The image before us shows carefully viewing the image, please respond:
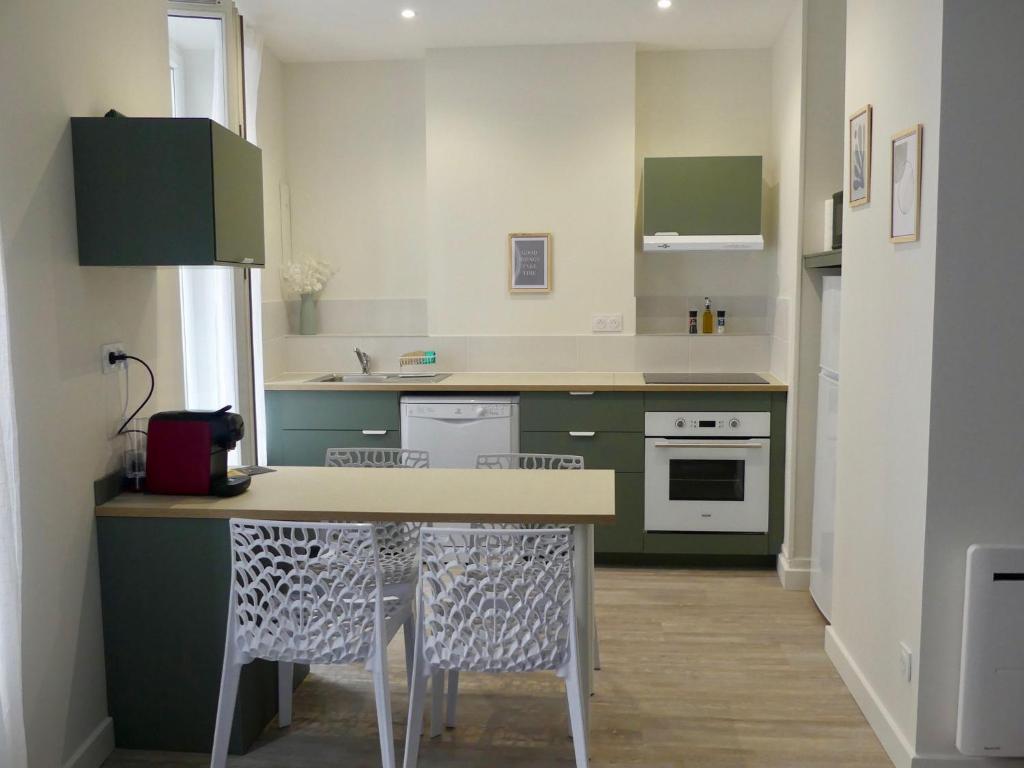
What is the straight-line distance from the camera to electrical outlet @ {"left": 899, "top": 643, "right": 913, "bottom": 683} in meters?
2.75

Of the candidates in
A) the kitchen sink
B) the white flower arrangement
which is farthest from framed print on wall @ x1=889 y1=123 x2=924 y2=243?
the white flower arrangement

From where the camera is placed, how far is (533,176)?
511cm

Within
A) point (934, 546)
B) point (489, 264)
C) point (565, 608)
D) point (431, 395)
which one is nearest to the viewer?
point (565, 608)

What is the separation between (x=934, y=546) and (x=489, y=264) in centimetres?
309

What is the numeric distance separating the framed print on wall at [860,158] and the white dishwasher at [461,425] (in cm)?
203

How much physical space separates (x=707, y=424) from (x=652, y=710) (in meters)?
1.77

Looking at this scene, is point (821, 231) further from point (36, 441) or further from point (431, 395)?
point (36, 441)

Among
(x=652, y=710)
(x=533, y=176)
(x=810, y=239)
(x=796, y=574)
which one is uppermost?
(x=533, y=176)

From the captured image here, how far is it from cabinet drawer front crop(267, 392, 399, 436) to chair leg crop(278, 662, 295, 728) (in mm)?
1866

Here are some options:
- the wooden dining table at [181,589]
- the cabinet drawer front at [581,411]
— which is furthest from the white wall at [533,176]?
the wooden dining table at [181,589]

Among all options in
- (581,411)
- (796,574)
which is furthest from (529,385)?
(796,574)

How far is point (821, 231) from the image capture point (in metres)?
4.35

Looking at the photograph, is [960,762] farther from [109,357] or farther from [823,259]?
[109,357]

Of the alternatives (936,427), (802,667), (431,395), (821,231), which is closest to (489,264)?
(431,395)
